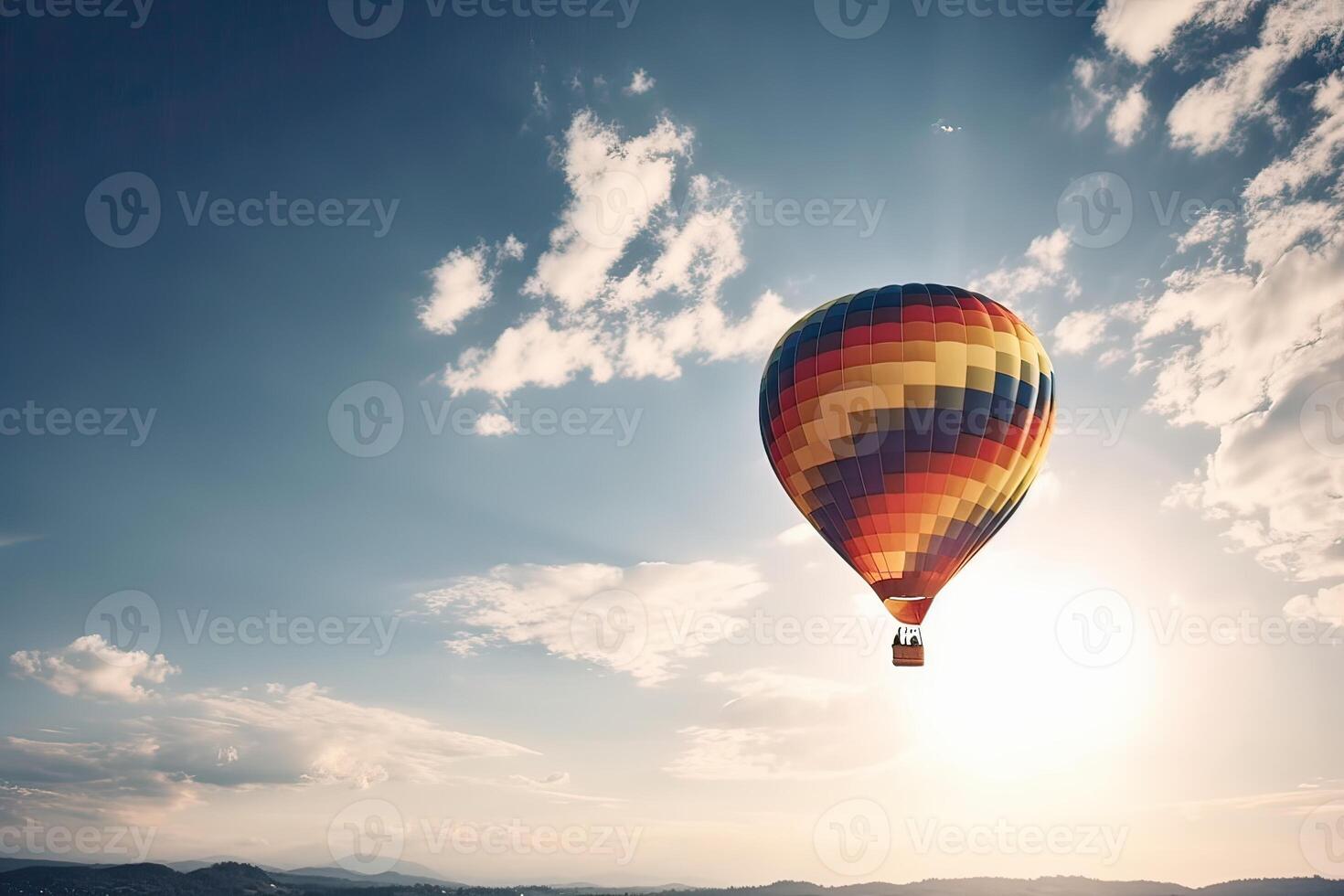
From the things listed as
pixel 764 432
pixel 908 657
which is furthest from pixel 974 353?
pixel 908 657

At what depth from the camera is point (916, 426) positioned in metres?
39.3

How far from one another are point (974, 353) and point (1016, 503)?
833 cm

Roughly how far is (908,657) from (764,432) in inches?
521

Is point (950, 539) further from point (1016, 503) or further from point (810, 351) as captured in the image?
point (810, 351)

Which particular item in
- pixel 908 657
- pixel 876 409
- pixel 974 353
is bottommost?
pixel 908 657

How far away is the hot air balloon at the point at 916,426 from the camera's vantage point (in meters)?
39.3

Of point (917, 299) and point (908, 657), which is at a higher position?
point (917, 299)

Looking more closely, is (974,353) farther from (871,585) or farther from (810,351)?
(871,585)

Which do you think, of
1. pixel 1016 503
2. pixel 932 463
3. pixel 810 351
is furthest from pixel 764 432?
pixel 1016 503

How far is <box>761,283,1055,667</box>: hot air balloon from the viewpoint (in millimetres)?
39344

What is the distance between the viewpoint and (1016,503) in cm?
4250

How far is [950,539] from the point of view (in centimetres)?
4012

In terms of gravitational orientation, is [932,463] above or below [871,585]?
above

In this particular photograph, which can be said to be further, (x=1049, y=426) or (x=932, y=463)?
(x=1049, y=426)
